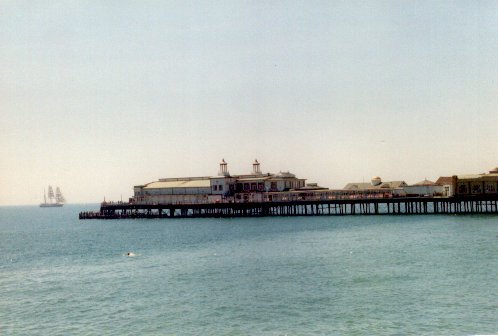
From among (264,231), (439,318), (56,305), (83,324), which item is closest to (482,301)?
(439,318)

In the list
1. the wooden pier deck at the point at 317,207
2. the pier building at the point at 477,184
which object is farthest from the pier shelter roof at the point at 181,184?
the pier building at the point at 477,184

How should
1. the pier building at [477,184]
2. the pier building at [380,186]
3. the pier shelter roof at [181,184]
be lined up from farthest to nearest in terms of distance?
1. the pier shelter roof at [181,184]
2. the pier building at [380,186]
3. the pier building at [477,184]

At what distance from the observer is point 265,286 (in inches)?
1427

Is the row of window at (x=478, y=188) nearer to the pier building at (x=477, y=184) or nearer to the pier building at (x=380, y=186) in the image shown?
the pier building at (x=477, y=184)

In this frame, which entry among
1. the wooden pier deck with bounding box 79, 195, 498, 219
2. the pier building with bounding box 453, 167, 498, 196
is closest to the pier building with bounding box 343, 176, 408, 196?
the wooden pier deck with bounding box 79, 195, 498, 219

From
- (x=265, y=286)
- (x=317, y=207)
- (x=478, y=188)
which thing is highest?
(x=478, y=188)

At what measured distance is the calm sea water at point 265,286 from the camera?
28156 millimetres

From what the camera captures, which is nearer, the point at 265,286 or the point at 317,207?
the point at 265,286

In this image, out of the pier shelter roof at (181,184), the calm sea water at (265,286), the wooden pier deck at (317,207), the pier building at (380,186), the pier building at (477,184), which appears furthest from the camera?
the pier shelter roof at (181,184)

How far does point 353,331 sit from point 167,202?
9118 centimetres

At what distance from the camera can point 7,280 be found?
44.1 meters

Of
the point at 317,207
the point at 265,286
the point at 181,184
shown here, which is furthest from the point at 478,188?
the point at 265,286

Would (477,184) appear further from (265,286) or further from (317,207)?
(265,286)

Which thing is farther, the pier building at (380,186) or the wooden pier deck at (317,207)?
the pier building at (380,186)
